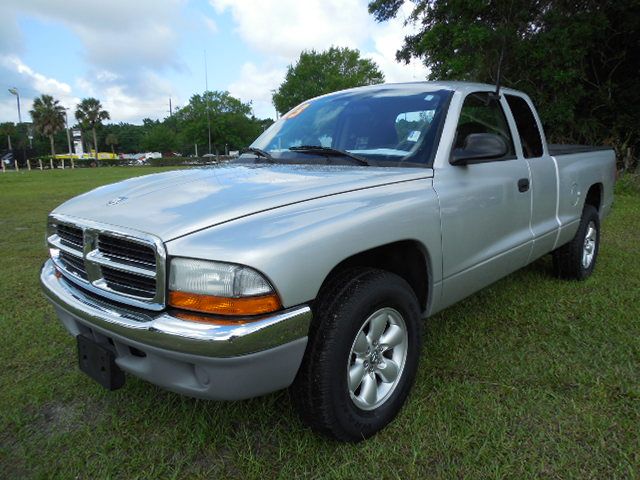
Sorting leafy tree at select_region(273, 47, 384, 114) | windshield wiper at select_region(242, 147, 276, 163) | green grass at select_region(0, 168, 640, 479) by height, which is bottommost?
green grass at select_region(0, 168, 640, 479)

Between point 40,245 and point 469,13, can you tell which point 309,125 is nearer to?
point 40,245

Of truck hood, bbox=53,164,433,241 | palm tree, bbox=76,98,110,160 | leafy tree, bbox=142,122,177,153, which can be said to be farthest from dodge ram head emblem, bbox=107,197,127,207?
leafy tree, bbox=142,122,177,153

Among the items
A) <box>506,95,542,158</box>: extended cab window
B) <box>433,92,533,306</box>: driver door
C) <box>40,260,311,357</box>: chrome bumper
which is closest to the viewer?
<box>40,260,311,357</box>: chrome bumper

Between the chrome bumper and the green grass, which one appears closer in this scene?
the chrome bumper

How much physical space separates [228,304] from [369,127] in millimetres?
1741

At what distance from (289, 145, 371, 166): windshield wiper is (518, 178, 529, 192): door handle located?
45.9 inches

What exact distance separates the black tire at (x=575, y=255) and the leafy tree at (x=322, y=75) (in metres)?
47.0

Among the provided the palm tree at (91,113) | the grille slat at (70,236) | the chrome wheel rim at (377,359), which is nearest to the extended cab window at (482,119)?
the chrome wheel rim at (377,359)

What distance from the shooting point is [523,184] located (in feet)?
10.3

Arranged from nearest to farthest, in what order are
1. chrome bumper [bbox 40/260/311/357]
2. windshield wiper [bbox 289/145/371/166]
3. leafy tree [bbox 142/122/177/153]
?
chrome bumper [bbox 40/260/311/357] < windshield wiper [bbox 289/145/371/166] < leafy tree [bbox 142/122/177/153]

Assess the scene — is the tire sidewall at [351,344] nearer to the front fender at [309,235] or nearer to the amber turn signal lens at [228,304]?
the front fender at [309,235]

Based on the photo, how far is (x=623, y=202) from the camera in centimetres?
950

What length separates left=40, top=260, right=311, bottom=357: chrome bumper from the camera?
1622mm

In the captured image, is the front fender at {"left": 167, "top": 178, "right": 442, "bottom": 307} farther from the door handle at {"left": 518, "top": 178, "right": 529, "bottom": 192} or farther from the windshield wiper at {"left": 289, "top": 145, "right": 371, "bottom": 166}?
the door handle at {"left": 518, "top": 178, "right": 529, "bottom": 192}
